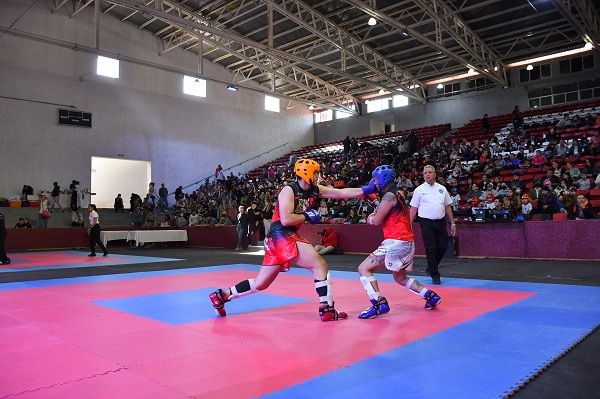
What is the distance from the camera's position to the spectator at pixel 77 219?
21.2 meters

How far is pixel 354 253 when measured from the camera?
14.8 m

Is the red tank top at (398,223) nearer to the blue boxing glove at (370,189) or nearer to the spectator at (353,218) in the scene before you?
the blue boxing glove at (370,189)

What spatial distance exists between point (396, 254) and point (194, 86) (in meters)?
27.1

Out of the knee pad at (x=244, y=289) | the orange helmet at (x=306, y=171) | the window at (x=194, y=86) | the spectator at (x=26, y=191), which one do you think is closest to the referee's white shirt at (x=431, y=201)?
the orange helmet at (x=306, y=171)

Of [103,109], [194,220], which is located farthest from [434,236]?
[103,109]

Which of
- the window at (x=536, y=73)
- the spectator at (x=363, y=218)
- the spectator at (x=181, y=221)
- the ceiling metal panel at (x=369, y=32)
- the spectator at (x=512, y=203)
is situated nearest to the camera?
the spectator at (x=512, y=203)

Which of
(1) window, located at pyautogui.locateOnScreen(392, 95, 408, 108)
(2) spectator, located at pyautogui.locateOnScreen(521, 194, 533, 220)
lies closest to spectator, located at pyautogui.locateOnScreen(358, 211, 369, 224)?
(2) spectator, located at pyautogui.locateOnScreen(521, 194, 533, 220)

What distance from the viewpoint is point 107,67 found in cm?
2566

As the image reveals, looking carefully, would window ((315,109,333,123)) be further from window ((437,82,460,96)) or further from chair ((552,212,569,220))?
chair ((552,212,569,220))

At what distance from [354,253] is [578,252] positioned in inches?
251

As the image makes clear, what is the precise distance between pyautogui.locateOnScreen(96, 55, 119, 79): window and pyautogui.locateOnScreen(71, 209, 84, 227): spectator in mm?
8356

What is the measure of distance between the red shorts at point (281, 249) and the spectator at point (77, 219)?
755 inches

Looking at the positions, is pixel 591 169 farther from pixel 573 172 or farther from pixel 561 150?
pixel 561 150

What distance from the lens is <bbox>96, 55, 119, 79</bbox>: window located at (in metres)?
25.3
